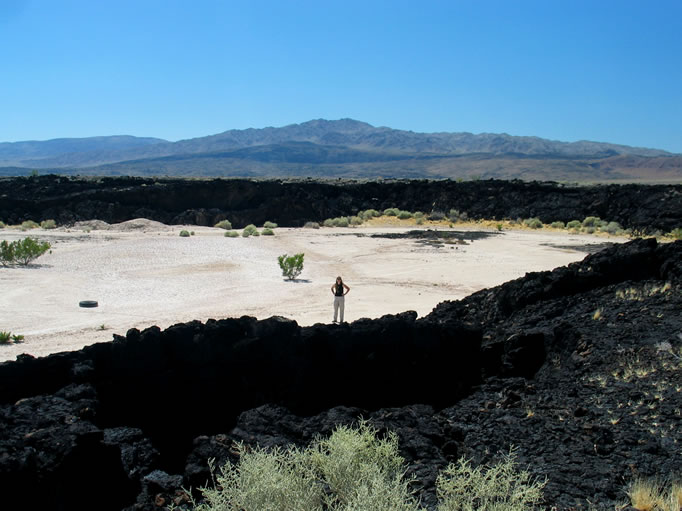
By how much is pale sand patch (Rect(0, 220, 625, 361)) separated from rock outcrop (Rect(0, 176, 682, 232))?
6.72 meters

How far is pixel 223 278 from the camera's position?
19.3 m

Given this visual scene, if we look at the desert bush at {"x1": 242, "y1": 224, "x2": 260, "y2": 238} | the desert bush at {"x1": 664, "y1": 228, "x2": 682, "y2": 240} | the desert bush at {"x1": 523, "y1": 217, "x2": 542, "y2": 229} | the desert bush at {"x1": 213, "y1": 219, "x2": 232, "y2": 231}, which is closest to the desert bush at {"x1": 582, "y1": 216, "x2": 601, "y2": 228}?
the desert bush at {"x1": 523, "y1": 217, "x2": 542, "y2": 229}

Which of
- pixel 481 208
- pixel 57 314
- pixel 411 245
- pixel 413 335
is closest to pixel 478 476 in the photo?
pixel 413 335

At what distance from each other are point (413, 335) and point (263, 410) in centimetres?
244

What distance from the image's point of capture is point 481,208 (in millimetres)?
42125

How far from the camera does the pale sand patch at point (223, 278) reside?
537 inches

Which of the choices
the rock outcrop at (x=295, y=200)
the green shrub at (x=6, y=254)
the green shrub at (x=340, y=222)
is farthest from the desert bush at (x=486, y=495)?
the green shrub at (x=340, y=222)

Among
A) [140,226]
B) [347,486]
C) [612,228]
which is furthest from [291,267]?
[612,228]

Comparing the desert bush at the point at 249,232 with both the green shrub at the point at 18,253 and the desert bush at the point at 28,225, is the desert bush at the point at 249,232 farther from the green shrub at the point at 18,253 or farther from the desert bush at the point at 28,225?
the green shrub at the point at 18,253

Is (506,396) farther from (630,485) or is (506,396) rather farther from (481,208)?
(481,208)

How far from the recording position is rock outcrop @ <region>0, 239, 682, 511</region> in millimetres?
4855

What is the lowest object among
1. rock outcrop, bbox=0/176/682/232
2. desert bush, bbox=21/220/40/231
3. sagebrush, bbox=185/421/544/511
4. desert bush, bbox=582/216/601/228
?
sagebrush, bbox=185/421/544/511

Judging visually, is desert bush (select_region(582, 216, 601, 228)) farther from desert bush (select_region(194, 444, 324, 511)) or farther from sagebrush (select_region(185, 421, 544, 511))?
desert bush (select_region(194, 444, 324, 511))

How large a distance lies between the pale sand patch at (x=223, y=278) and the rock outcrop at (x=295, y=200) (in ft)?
22.1
